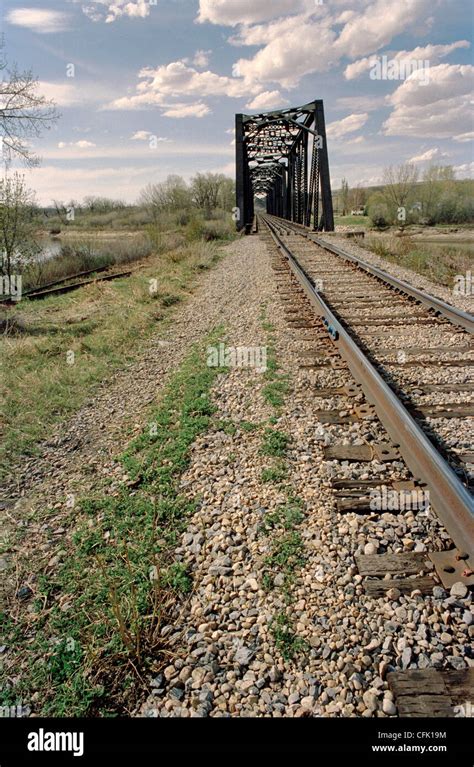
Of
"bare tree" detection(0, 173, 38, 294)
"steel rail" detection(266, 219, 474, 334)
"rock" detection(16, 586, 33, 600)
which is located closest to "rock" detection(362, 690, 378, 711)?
"rock" detection(16, 586, 33, 600)

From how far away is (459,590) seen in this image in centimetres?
206

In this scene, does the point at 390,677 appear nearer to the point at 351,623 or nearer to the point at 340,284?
the point at 351,623

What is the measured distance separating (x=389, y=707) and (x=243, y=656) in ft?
1.98

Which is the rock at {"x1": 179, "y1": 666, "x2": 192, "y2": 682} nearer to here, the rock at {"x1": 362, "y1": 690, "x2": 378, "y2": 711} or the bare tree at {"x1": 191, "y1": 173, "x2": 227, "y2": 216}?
the rock at {"x1": 362, "y1": 690, "x2": 378, "y2": 711}

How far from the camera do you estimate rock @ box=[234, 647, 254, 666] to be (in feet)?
6.08

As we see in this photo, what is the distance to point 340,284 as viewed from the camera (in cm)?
920

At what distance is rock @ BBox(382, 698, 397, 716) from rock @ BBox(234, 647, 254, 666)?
1.81 ft

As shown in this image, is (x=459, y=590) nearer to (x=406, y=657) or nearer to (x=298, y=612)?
(x=406, y=657)

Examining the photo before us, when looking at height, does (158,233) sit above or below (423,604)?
above

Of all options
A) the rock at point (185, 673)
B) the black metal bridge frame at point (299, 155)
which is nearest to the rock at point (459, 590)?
the rock at point (185, 673)

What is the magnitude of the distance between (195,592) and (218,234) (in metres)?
24.6

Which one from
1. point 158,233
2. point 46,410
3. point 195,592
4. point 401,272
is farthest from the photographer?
point 158,233

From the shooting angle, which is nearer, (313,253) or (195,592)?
(195,592)
